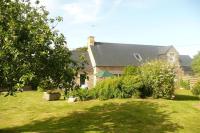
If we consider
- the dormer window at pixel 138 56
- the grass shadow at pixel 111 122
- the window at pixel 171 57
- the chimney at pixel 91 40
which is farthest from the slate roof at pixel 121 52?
the grass shadow at pixel 111 122

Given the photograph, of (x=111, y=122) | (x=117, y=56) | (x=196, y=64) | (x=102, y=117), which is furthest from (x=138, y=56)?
(x=111, y=122)

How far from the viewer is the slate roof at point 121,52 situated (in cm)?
5288

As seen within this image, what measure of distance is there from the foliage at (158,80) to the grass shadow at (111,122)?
4663 millimetres

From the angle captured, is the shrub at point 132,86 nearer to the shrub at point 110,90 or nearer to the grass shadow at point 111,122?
the shrub at point 110,90

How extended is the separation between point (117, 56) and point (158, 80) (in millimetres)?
26207

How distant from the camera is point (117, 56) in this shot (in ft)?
180

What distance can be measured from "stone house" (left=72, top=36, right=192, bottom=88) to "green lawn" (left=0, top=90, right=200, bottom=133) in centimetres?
2306

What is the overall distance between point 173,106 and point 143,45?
124 ft

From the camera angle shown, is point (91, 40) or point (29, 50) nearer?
point (29, 50)

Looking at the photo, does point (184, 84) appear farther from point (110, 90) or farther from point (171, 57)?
point (110, 90)

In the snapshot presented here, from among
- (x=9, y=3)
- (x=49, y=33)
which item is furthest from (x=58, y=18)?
(x=9, y=3)

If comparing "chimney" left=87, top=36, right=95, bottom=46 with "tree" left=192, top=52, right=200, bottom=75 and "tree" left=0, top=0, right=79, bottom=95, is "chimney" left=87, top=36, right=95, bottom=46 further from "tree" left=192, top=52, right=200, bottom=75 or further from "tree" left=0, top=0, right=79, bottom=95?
"tree" left=0, top=0, right=79, bottom=95

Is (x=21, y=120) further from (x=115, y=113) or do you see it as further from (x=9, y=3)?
(x=9, y=3)

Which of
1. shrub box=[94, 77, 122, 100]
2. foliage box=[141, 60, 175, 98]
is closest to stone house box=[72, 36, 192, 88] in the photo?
shrub box=[94, 77, 122, 100]
